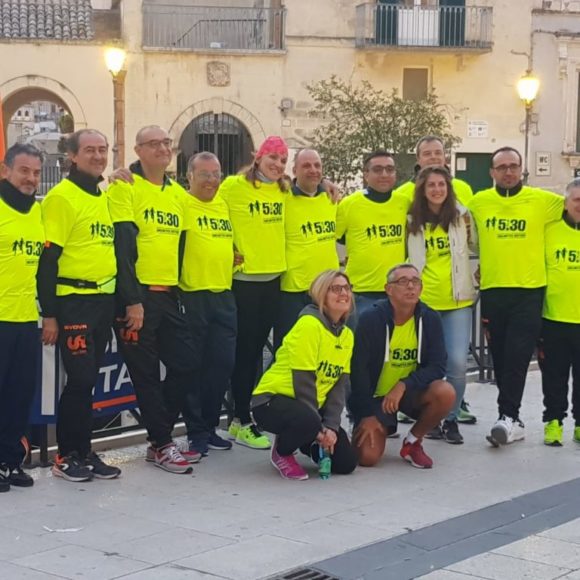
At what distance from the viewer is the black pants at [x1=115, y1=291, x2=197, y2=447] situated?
672 centimetres

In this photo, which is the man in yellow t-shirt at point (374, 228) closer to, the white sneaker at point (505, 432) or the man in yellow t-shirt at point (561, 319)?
the man in yellow t-shirt at point (561, 319)

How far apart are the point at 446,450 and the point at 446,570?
2.61 meters

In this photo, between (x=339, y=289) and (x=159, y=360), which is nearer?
(x=339, y=289)

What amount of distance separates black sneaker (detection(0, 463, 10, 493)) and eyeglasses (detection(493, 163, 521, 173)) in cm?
377

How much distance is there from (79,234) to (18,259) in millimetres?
395

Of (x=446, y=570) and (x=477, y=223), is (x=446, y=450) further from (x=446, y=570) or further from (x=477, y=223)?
(x=446, y=570)

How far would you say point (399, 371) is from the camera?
7.21m

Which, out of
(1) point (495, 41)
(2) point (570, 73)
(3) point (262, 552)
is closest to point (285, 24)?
(1) point (495, 41)

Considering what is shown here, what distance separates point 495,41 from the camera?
2883 cm

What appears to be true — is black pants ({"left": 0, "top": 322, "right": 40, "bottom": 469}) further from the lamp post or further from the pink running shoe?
the lamp post

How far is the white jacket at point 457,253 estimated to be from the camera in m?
7.69

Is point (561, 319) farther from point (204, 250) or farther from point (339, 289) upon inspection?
point (204, 250)

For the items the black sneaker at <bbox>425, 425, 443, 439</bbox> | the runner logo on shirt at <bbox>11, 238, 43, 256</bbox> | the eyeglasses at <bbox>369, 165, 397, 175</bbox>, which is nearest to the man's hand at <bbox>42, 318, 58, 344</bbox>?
the runner logo on shirt at <bbox>11, 238, 43, 256</bbox>

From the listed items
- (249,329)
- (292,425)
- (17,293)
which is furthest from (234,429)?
(17,293)
